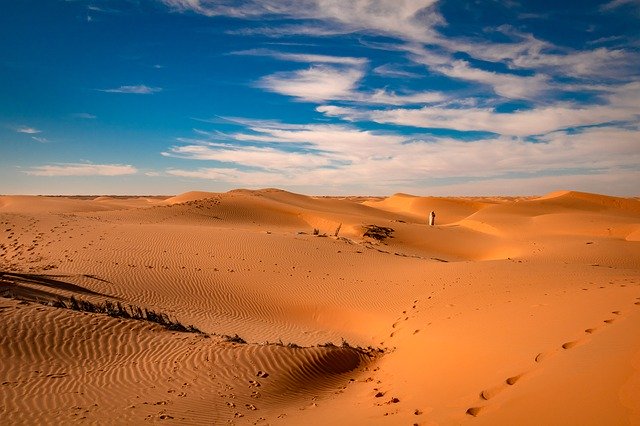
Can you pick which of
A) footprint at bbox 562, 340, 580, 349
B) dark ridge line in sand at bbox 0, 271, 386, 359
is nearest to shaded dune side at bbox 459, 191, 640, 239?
dark ridge line in sand at bbox 0, 271, 386, 359

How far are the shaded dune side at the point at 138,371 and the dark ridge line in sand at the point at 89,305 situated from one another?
0.31 metres

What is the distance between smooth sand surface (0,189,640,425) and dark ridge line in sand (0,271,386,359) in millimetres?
76

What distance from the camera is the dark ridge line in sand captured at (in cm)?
823

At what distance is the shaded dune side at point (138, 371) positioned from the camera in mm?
5347

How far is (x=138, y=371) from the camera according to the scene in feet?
20.9

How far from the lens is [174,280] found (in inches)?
542

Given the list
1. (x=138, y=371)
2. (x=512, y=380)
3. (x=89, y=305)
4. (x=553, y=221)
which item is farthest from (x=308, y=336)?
(x=553, y=221)

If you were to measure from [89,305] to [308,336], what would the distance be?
487 centimetres

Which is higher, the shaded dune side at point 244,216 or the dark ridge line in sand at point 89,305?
the shaded dune side at point 244,216

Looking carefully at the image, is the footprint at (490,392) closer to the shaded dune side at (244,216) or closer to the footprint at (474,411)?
the footprint at (474,411)

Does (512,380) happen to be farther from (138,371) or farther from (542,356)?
(138,371)

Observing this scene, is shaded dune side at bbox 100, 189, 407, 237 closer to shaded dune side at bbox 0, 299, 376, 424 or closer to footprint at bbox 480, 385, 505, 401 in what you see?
shaded dune side at bbox 0, 299, 376, 424

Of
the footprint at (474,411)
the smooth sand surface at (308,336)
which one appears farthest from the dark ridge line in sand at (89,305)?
the footprint at (474,411)

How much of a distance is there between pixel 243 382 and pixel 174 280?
8222mm
